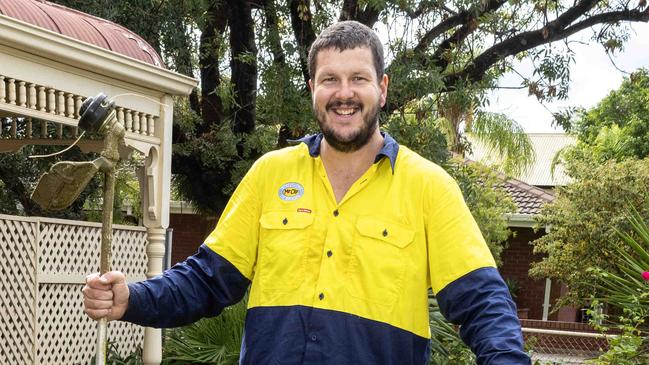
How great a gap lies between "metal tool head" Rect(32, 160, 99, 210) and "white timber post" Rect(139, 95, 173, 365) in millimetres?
5398

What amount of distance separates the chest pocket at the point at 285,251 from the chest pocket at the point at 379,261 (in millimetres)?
155

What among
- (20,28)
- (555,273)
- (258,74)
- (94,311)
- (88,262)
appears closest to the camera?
(94,311)

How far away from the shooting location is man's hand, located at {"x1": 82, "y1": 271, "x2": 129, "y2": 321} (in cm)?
271

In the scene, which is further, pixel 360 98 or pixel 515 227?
pixel 515 227

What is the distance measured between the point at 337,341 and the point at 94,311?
68cm

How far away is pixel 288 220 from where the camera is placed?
9.61ft

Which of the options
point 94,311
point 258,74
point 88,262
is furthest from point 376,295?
point 258,74

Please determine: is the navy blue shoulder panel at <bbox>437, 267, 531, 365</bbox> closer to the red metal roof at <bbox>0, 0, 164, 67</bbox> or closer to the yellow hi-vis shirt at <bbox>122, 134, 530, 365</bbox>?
the yellow hi-vis shirt at <bbox>122, 134, 530, 365</bbox>

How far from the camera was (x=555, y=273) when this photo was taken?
19656 mm

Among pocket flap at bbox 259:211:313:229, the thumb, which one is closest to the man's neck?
pocket flap at bbox 259:211:313:229

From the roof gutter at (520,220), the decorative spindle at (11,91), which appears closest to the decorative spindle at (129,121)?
the decorative spindle at (11,91)

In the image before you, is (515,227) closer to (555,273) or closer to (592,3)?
(555,273)

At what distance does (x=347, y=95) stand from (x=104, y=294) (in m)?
0.87

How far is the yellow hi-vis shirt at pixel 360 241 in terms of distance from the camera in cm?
Answer: 279
